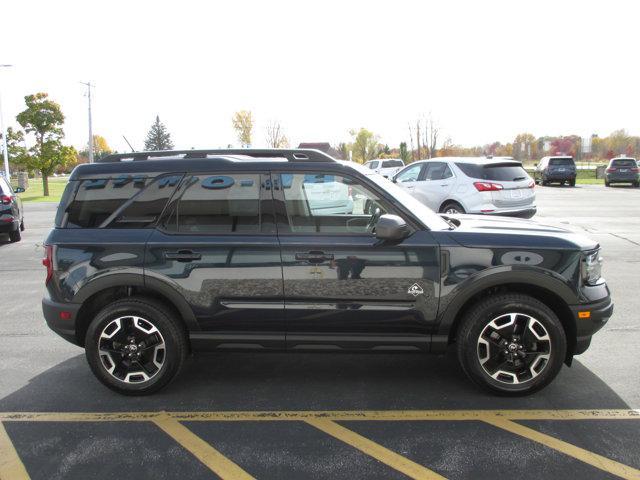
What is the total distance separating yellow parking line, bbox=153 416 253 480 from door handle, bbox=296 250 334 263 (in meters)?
1.37

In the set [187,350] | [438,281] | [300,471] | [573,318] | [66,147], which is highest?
[66,147]

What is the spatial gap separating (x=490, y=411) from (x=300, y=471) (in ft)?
4.85

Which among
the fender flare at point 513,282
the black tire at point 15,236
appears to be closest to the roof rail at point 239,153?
the fender flare at point 513,282

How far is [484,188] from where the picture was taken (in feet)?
38.7

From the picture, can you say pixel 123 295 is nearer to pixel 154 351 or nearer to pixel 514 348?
pixel 154 351

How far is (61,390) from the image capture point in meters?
4.25

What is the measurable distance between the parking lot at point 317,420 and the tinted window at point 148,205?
4.30 ft

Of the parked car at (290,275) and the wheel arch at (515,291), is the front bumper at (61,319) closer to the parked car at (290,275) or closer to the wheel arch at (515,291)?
the parked car at (290,275)

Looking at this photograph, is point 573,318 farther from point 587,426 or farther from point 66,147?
point 66,147

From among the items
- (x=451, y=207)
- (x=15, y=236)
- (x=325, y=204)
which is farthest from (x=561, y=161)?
(x=325, y=204)

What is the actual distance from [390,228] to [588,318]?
155cm

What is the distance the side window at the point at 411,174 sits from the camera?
46.4 ft

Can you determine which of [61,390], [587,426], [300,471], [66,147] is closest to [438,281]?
[587,426]

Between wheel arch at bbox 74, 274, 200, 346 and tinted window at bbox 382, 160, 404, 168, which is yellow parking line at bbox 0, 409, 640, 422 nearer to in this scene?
wheel arch at bbox 74, 274, 200, 346
